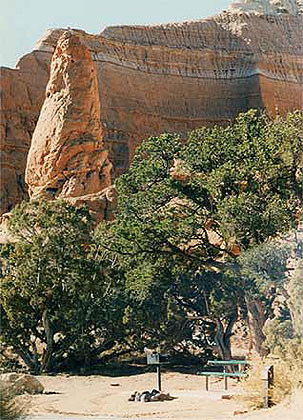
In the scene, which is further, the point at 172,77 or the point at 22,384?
the point at 172,77

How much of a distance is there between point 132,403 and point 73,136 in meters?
15.7

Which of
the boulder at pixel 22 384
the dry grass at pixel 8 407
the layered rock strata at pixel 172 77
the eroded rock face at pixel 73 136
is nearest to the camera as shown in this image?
the dry grass at pixel 8 407

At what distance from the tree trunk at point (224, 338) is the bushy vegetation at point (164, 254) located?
2 cm

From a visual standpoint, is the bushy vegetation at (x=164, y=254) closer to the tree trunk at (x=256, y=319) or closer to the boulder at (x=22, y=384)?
the tree trunk at (x=256, y=319)

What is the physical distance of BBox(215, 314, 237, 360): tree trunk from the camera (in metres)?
15.8

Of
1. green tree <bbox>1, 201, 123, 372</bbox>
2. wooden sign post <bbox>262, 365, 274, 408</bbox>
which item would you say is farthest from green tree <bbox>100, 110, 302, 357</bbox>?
wooden sign post <bbox>262, 365, 274, 408</bbox>

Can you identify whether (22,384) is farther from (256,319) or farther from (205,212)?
(205,212)

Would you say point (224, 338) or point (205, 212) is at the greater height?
point (205, 212)

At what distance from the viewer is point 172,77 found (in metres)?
40.7

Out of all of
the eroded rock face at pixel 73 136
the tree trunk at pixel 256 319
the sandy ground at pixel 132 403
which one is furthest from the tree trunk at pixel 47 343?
the eroded rock face at pixel 73 136

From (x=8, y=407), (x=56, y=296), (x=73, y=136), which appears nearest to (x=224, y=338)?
(x=56, y=296)

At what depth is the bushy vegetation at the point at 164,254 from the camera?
14781mm

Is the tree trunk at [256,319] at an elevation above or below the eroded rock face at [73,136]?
below

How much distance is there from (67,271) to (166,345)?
2.45 meters
